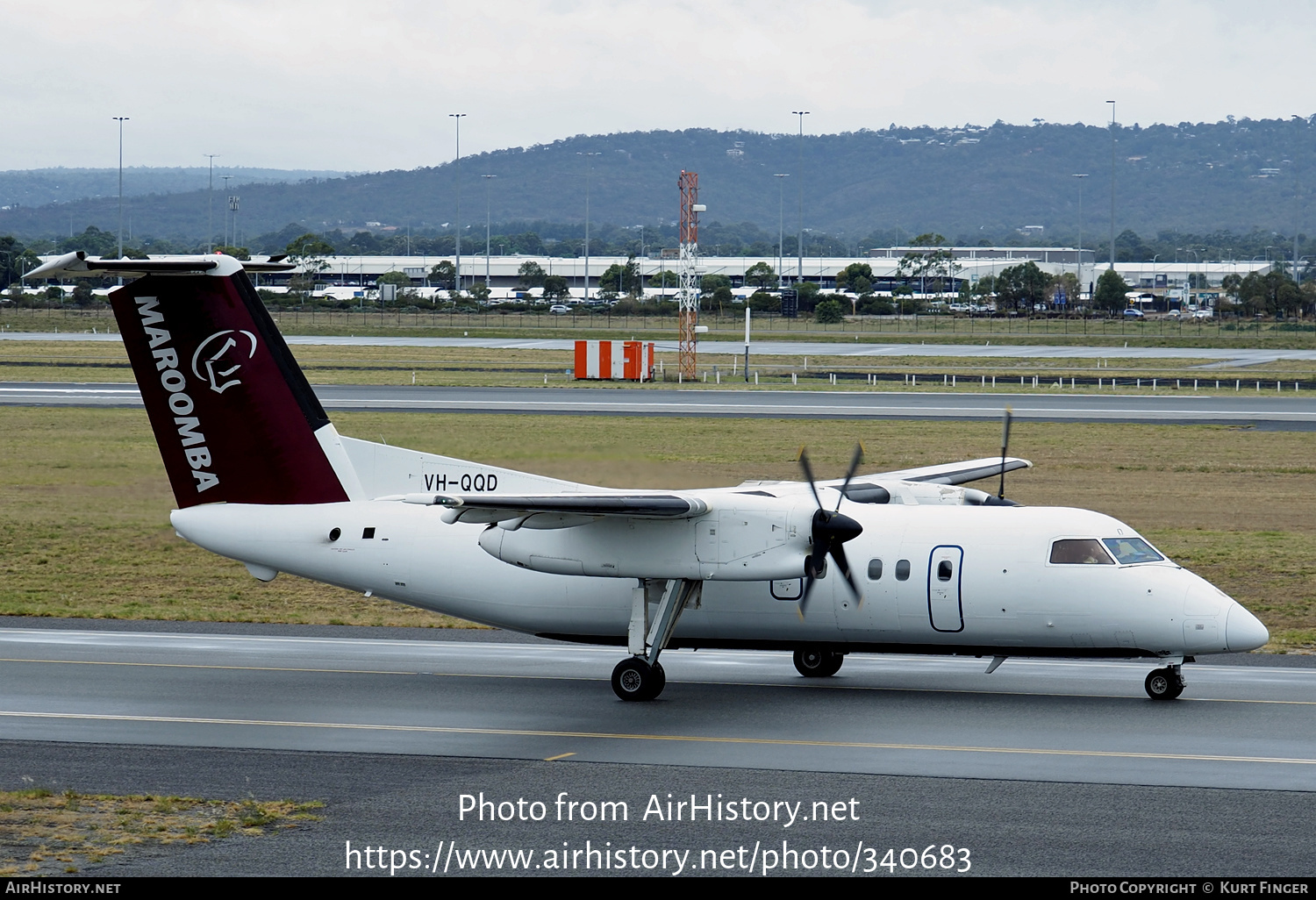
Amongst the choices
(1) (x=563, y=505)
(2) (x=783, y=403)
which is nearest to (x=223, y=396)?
(1) (x=563, y=505)

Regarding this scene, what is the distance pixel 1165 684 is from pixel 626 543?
7.72 meters

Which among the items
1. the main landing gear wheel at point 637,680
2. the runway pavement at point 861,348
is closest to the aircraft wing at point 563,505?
the main landing gear wheel at point 637,680

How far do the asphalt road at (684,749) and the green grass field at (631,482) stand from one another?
4.06 m

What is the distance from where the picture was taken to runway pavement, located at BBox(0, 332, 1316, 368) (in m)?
→ 103

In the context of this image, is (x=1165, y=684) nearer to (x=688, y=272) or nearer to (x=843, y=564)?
(x=843, y=564)

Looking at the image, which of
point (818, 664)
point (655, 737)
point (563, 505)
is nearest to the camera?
point (655, 737)

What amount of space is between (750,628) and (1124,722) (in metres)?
5.25

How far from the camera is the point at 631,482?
24203 millimetres

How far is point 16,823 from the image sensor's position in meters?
14.1

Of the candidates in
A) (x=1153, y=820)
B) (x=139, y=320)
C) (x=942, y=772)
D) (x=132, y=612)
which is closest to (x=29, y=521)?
(x=132, y=612)

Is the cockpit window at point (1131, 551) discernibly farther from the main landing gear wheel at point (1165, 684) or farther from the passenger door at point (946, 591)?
the passenger door at point (946, 591)

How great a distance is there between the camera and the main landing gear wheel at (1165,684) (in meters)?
19.4

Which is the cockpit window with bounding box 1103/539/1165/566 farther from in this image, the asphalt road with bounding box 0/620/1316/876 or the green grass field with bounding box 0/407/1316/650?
the green grass field with bounding box 0/407/1316/650

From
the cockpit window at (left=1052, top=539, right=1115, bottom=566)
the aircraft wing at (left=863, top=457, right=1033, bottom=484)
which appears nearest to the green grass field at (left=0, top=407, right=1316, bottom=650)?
the aircraft wing at (left=863, top=457, right=1033, bottom=484)
